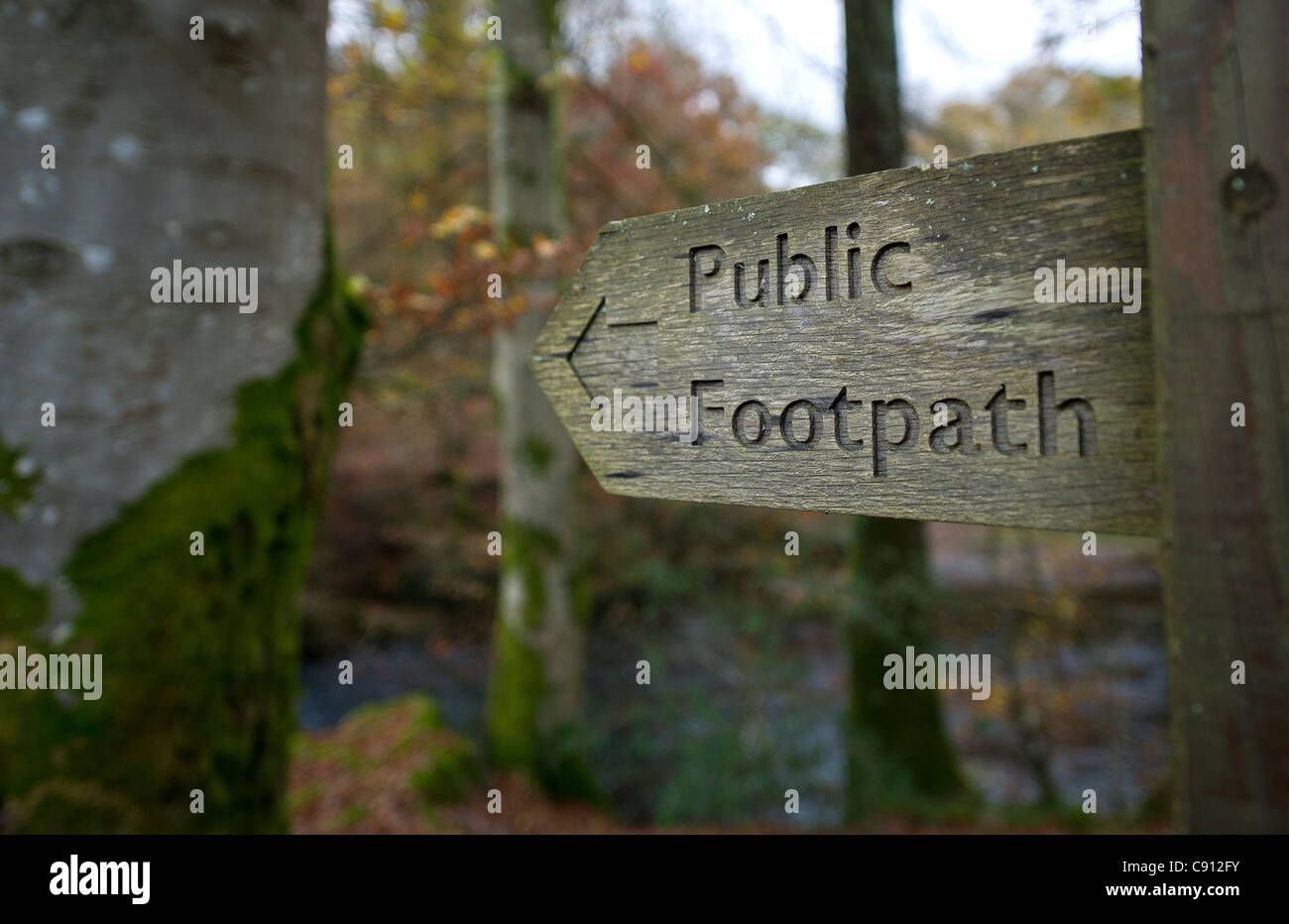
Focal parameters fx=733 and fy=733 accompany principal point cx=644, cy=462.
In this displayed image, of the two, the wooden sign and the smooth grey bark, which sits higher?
the smooth grey bark

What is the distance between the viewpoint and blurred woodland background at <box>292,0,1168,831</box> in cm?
507

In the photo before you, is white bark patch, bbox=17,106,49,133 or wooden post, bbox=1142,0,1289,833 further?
white bark patch, bbox=17,106,49,133

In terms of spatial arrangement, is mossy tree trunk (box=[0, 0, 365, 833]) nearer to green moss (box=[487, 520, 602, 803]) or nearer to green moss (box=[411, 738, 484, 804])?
green moss (box=[411, 738, 484, 804])

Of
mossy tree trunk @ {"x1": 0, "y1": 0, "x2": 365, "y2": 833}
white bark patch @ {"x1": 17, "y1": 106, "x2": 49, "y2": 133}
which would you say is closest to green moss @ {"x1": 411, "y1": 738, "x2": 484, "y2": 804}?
mossy tree trunk @ {"x1": 0, "y1": 0, "x2": 365, "y2": 833}

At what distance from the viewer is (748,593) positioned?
6270 mm

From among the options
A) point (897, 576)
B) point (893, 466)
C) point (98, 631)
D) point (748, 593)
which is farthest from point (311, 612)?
point (893, 466)

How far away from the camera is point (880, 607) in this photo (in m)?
5.17

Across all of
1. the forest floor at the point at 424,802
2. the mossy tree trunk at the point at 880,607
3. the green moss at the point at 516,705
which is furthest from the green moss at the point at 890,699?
the green moss at the point at 516,705

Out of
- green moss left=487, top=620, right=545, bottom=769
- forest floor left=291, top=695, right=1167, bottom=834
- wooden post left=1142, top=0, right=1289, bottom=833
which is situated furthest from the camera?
green moss left=487, top=620, right=545, bottom=769

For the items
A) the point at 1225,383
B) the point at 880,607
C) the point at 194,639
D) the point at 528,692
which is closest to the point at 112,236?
the point at 194,639

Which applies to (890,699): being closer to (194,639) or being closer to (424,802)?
(424,802)

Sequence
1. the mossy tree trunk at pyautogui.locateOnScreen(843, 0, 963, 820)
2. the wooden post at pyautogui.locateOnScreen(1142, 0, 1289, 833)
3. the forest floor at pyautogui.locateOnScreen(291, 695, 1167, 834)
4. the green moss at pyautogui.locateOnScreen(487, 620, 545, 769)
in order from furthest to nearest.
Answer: the green moss at pyautogui.locateOnScreen(487, 620, 545, 769) < the mossy tree trunk at pyautogui.locateOnScreen(843, 0, 963, 820) < the forest floor at pyautogui.locateOnScreen(291, 695, 1167, 834) < the wooden post at pyautogui.locateOnScreen(1142, 0, 1289, 833)

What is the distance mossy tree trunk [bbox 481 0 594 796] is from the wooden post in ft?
17.5
